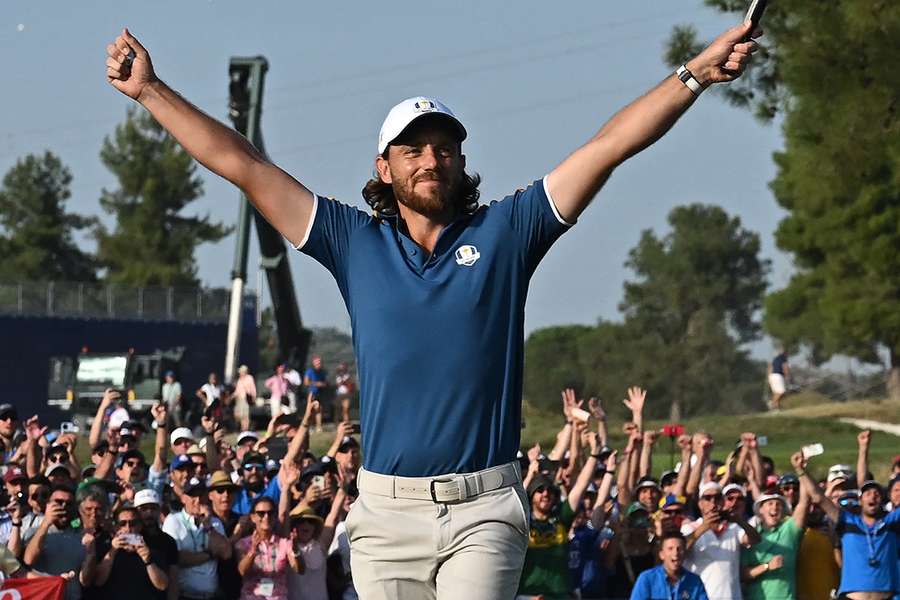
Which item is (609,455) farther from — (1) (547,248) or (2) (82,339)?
(2) (82,339)

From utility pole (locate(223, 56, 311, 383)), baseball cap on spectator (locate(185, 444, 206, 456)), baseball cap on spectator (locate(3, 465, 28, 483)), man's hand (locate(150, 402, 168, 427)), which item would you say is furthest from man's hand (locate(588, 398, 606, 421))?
utility pole (locate(223, 56, 311, 383))

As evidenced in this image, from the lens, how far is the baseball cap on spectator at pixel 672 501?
46.6 ft

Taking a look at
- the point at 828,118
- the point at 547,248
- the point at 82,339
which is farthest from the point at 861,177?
the point at 82,339

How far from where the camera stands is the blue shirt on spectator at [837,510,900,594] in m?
15.3

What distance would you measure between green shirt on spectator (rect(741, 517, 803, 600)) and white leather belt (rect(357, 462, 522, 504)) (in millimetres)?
9404

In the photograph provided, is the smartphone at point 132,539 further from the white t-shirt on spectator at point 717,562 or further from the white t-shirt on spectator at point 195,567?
the white t-shirt on spectator at point 717,562

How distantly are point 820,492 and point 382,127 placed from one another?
1017 centimetres

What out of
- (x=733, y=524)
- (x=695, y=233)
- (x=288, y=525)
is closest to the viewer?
(x=288, y=525)

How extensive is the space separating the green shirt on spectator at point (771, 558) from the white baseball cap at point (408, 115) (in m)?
9.55

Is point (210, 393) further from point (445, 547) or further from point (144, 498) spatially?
point (445, 547)

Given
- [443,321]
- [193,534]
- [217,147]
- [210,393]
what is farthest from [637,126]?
[210,393]

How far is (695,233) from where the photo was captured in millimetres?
103750

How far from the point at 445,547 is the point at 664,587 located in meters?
8.16

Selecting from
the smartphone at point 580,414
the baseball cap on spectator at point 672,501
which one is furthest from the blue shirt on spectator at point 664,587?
the smartphone at point 580,414
